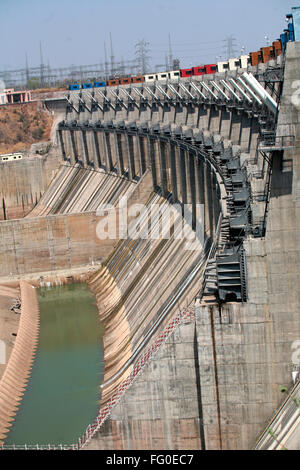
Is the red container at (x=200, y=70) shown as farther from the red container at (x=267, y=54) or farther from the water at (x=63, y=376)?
the water at (x=63, y=376)

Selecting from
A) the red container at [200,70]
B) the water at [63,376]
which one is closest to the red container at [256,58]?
the red container at [200,70]

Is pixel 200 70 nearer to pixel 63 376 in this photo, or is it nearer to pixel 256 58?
pixel 256 58

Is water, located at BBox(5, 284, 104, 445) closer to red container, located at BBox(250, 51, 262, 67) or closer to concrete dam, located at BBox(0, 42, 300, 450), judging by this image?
concrete dam, located at BBox(0, 42, 300, 450)

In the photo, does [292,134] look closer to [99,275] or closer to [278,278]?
[278,278]

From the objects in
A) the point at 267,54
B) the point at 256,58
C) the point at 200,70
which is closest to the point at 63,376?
the point at 267,54

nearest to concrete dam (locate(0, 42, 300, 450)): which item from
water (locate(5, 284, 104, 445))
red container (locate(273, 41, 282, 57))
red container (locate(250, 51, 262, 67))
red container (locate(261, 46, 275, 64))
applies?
water (locate(5, 284, 104, 445))

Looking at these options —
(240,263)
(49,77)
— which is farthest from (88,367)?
(49,77)
